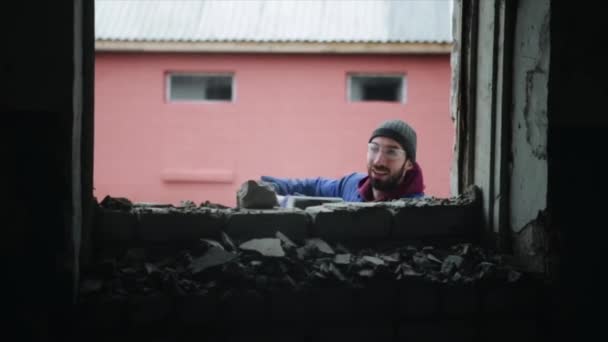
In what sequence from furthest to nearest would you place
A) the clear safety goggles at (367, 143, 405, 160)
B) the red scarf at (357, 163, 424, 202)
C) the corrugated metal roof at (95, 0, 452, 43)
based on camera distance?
the corrugated metal roof at (95, 0, 452, 43)
the clear safety goggles at (367, 143, 405, 160)
the red scarf at (357, 163, 424, 202)

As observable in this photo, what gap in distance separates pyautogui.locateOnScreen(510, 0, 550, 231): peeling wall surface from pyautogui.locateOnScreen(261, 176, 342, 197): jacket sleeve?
113 inches

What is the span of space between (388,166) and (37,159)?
8.93 ft

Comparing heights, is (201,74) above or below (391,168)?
above

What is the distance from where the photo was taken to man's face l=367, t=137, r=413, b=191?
4.03 metres

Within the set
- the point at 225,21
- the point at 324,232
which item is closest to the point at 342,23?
the point at 225,21

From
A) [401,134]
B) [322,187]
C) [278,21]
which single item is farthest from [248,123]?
[401,134]

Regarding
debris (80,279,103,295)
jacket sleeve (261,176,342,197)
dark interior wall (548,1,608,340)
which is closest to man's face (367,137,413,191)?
jacket sleeve (261,176,342,197)

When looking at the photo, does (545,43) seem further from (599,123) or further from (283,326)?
(283,326)

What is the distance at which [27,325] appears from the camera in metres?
1.62

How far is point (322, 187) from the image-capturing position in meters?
5.02

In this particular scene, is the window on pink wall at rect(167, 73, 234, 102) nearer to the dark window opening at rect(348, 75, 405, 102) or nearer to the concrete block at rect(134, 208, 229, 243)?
the dark window opening at rect(348, 75, 405, 102)

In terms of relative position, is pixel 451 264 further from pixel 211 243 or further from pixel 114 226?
pixel 114 226

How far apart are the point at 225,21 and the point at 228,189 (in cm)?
251

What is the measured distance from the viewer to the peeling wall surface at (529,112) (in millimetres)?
1771
